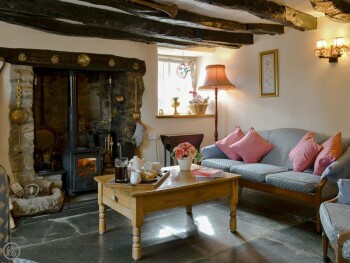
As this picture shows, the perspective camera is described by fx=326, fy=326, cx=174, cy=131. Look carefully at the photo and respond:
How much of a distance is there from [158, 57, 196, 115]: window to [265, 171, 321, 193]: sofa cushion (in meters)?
2.56

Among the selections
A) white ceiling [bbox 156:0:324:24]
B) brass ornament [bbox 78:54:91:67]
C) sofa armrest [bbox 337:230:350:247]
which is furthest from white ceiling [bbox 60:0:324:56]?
sofa armrest [bbox 337:230:350:247]

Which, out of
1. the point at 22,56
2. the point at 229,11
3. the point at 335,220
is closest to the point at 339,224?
the point at 335,220

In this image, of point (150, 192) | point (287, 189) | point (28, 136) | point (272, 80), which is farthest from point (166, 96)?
point (150, 192)

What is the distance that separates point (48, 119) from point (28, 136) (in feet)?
2.34

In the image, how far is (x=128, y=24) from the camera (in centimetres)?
373

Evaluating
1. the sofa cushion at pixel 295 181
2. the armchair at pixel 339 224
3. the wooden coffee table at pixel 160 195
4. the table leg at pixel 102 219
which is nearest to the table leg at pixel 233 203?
the wooden coffee table at pixel 160 195

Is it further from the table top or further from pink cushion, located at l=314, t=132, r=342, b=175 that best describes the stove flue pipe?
pink cushion, located at l=314, t=132, r=342, b=175

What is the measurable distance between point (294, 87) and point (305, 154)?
45.9 inches

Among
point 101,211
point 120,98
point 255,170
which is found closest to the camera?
point 101,211

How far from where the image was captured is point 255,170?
375 cm

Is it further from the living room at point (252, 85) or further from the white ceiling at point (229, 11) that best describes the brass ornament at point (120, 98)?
the white ceiling at point (229, 11)

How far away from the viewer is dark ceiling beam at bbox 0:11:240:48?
3.56 m

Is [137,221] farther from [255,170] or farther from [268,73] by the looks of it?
[268,73]

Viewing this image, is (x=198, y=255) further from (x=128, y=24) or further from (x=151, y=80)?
(x=151, y=80)
